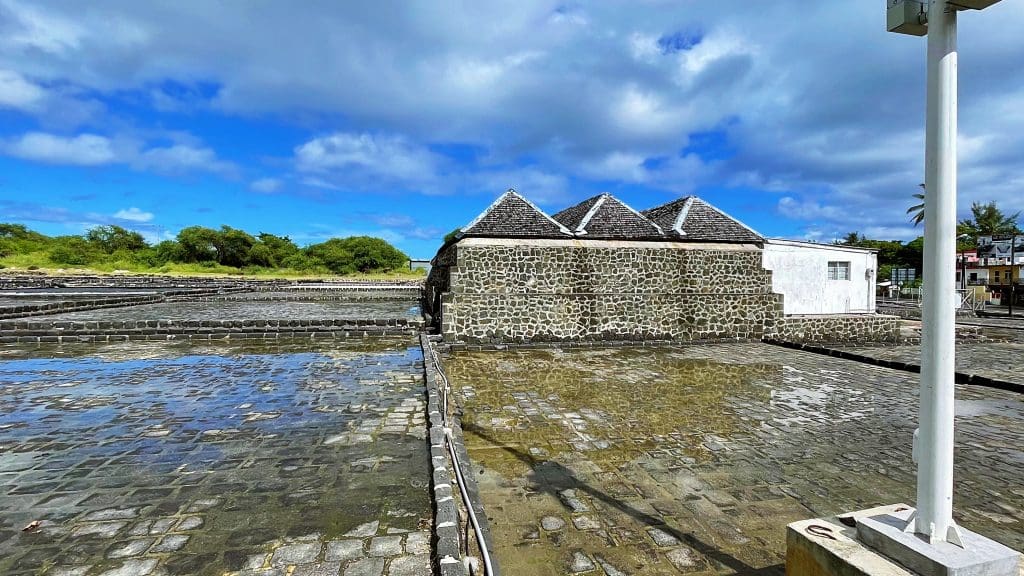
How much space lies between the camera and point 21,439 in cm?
531

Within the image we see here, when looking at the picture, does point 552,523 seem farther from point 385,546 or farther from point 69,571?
point 69,571

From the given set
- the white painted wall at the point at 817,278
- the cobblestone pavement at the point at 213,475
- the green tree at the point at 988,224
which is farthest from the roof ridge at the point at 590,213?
the green tree at the point at 988,224

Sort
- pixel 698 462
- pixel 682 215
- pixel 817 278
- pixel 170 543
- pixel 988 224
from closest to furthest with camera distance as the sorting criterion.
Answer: pixel 170 543 → pixel 698 462 → pixel 682 215 → pixel 817 278 → pixel 988 224

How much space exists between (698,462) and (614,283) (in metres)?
9.34

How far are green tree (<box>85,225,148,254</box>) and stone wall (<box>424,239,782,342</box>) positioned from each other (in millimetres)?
66145

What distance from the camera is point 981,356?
12.1 meters

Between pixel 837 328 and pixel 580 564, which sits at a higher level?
pixel 837 328

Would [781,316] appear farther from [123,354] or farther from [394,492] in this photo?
[123,354]

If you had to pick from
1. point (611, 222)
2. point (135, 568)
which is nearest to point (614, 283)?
Result: point (611, 222)

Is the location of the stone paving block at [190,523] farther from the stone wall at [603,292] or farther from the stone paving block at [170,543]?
the stone wall at [603,292]

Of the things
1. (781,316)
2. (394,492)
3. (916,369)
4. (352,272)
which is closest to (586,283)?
(781,316)

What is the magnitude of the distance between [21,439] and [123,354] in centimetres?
652

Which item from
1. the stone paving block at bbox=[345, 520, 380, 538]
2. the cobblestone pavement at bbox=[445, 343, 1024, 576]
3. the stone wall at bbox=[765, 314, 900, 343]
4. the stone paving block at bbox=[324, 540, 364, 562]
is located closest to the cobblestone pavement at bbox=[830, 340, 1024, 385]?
the stone wall at bbox=[765, 314, 900, 343]

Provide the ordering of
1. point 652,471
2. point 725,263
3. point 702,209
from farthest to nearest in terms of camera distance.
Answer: point 702,209 → point 725,263 → point 652,471
